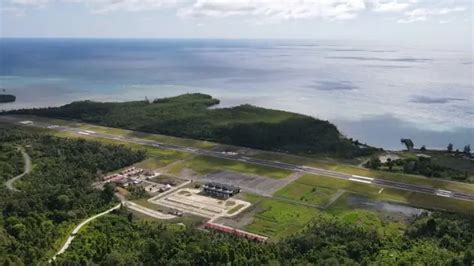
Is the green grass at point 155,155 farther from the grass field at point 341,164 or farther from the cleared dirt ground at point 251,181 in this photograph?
the cleared dirt ground at point 251,181

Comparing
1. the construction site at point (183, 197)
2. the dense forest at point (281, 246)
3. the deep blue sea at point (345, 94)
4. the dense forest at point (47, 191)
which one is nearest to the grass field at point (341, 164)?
Answer: the construction site at point (183, 197)

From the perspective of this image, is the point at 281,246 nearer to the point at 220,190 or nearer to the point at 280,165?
the point at 220,190

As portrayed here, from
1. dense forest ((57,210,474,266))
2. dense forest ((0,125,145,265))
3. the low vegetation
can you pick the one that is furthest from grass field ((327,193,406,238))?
dense forest ((0,125,145,265))

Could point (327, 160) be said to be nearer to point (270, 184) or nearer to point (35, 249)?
point (270, 184)

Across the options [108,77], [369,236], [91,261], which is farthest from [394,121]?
[108,77]

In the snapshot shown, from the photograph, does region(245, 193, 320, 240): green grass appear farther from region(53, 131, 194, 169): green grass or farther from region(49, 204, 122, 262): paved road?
region(53, 131, 194, 169): green grass

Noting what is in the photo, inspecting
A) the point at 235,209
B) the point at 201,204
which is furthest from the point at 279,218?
the point at 201,204
